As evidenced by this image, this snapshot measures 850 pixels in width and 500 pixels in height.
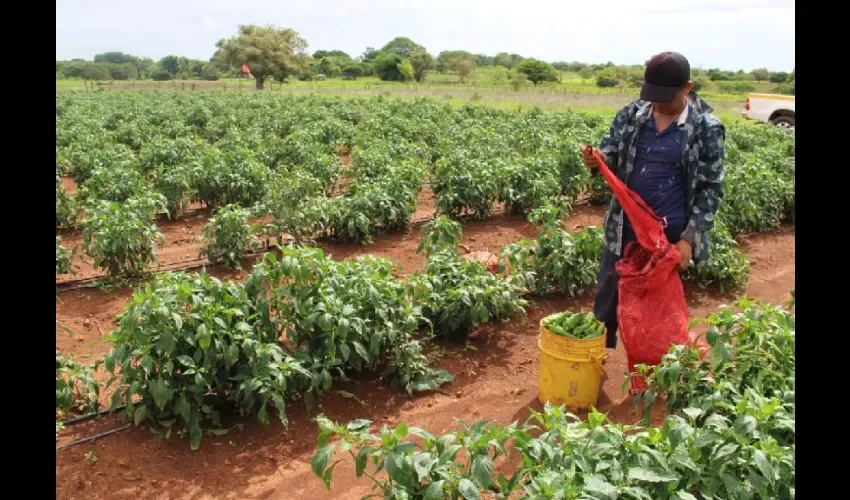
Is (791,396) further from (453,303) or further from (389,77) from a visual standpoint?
(389,77)

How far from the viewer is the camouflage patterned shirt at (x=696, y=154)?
4.20m

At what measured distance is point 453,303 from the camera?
5.51m

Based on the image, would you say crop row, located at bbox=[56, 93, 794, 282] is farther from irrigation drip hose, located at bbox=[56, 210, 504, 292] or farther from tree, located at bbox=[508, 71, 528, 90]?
tree, located at bbox=[508, 71, 528, 90]

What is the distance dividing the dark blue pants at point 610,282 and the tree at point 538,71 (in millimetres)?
50826

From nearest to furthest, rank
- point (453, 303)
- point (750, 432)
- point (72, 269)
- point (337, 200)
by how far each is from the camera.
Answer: point (750, 432) → point (453, 303) → point (72, 269) → point (337, 200)

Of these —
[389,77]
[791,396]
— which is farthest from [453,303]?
[389,77]

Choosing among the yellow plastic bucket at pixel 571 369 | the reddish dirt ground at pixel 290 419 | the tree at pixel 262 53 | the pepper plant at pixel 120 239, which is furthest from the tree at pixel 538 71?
the yellow plastic bucket at pixel 571 369

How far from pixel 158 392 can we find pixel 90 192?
6410 mm

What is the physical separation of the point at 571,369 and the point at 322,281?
69.0 inches

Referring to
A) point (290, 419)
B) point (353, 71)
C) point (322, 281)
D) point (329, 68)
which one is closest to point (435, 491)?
point (290, 419)

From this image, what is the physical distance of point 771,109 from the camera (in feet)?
67.2

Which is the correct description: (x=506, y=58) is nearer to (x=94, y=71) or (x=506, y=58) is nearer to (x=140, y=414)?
(x=94, y=71)

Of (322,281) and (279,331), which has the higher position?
(322,281)
